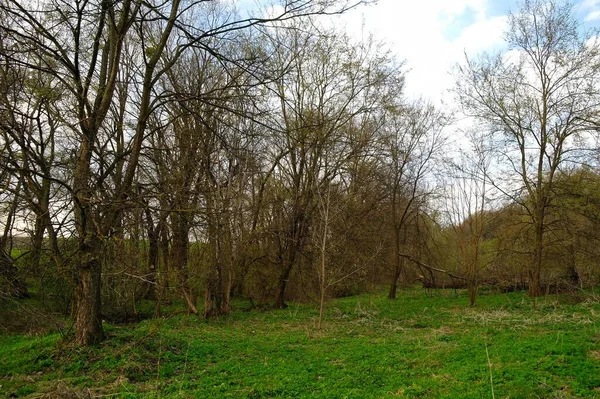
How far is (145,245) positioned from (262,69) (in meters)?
7.02

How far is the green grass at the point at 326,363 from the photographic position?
555 centimetres

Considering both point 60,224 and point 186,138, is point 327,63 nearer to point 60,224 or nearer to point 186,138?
point 186,138

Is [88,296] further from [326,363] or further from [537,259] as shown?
[537,259]

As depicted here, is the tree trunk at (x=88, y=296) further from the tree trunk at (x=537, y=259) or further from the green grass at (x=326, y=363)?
the tree trunk at (x=537, y=259)

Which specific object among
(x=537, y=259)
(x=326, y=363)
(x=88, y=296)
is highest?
(x=537, y=259)

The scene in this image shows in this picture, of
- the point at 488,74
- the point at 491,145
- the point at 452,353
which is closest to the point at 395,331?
the point at 452,353

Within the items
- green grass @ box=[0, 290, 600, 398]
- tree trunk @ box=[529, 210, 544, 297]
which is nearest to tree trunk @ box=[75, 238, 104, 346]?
green grass @ box=[0, 290, 600, 398]

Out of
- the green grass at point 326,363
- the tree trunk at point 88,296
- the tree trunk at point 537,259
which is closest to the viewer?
the green grass at point 326,363

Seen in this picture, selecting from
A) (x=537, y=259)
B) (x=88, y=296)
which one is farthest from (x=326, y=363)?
(x=537, y=259)

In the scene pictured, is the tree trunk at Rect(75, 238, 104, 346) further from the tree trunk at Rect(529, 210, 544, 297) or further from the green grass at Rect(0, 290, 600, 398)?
the tree trunk at Rect(529, 210, 544, 297)

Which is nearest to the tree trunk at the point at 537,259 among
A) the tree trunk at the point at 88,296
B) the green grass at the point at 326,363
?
the green grass at the point at 326,363

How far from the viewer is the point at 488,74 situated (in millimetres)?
18297

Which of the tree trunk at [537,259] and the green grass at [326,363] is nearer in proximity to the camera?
the green grass at [326,363]

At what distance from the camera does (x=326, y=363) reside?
24.2ft
